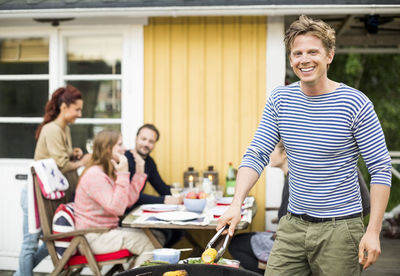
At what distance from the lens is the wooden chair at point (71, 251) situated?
3922 mm

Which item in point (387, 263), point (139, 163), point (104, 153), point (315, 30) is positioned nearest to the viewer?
point (315, 30)

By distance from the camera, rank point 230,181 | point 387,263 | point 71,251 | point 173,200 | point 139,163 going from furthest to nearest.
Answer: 1. point 387,263
2. point 230,181
3. point 139,163
4. point 173,200
5. point 71,251

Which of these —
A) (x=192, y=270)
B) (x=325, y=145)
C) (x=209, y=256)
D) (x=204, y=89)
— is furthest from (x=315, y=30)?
(x=204, y=89)

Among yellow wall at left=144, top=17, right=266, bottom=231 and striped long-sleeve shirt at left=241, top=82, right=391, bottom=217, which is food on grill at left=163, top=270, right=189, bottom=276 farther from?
yellow wall at left=144, top=17, right=266, bottom=231

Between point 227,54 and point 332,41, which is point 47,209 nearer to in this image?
point 227,54

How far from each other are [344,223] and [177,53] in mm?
3321

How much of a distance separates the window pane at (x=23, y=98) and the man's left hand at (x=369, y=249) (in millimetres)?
4143

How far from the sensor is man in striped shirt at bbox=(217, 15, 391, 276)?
2.15m

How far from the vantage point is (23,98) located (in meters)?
5.50

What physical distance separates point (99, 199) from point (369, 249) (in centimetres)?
244

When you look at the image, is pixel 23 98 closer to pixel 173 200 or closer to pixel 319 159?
pixel 173 200

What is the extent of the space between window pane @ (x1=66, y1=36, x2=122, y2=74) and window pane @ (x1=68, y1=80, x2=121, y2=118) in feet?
0.41

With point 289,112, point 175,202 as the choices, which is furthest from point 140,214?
point 289,112

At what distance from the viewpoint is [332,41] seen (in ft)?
7.21
